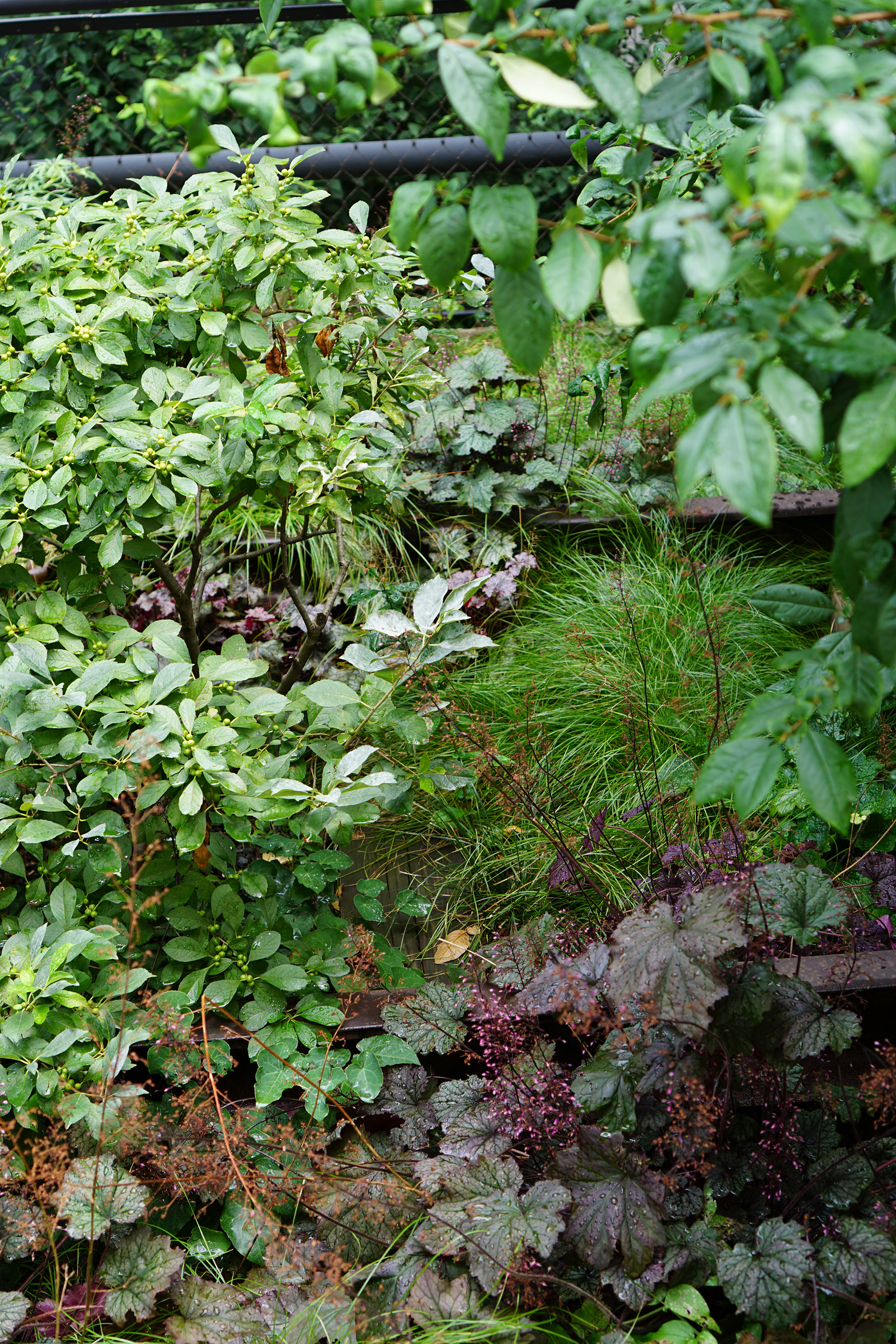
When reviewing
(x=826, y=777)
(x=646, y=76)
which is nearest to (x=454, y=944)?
(x=826, y=777)

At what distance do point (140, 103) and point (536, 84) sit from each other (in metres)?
5.15

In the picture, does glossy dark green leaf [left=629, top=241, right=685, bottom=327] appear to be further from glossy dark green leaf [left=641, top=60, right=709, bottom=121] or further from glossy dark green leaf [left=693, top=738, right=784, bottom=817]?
glossy dark green leaf [left=693, top=738, right=784, bottom=817]

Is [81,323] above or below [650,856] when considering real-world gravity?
above

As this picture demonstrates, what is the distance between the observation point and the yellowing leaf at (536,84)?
0.84 metres

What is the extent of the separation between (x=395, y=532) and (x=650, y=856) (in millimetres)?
1272

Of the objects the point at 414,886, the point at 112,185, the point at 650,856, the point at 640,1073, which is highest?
the point at 112,185

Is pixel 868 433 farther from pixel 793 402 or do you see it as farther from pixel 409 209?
pixel 409 209

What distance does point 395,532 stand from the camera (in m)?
2.90

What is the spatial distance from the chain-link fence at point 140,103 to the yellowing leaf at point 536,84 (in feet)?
14.9

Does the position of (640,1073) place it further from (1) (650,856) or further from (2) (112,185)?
(2) (112,185)

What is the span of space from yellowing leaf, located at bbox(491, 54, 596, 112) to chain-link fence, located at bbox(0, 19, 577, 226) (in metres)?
4.56

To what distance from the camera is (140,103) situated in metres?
5.11

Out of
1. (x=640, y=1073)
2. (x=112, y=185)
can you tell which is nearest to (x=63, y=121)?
(x=112, y=185)

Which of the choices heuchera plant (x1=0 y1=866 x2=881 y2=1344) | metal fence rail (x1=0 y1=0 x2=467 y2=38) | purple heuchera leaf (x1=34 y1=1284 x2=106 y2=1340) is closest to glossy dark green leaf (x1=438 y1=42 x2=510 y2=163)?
heuchera plant (x1=0 y1=866 x2=881 y2=1344)
